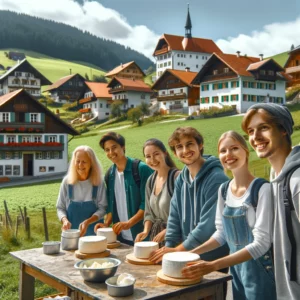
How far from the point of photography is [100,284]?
7.61ft

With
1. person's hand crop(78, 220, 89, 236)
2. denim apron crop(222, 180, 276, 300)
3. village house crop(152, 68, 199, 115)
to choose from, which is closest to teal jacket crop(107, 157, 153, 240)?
person's hand crop(78, 220, 89, 236)

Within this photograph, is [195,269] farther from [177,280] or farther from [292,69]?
[292,69]

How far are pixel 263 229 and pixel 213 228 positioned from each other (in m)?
0.66

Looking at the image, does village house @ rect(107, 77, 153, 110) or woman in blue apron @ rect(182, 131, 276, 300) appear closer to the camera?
woman in blue apron @ rect(182, 131, 276, 300)

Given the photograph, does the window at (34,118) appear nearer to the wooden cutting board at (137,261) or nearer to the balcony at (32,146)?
the balcony at (32,146)

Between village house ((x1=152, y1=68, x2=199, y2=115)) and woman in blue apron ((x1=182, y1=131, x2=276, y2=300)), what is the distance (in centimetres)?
3415

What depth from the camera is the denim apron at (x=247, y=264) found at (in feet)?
7.42

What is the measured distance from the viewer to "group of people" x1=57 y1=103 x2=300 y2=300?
2062 millimetres

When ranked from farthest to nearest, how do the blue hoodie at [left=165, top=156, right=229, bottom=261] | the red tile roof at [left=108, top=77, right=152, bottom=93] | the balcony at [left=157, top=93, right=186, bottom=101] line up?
the red tile roof at [left=108, top=77, right=152, bottom=93] < the balcony at [left=157, top=93, right=186, bottom=101] < the blue hoodie at [left=165, top=156, right=229, bottom=261]

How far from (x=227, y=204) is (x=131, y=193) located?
5.27 feet

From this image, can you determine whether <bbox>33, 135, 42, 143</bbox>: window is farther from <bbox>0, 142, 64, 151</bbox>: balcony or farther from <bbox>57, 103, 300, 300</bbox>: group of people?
<bbox>57, 103, 300, 300</bbox>: group of people

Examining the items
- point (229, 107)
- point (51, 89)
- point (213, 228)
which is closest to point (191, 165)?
point (213, 228)

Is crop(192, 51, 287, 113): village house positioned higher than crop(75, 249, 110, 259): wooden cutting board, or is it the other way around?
crop(192, 51, 287, 113): village house

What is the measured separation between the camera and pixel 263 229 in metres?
2.16
